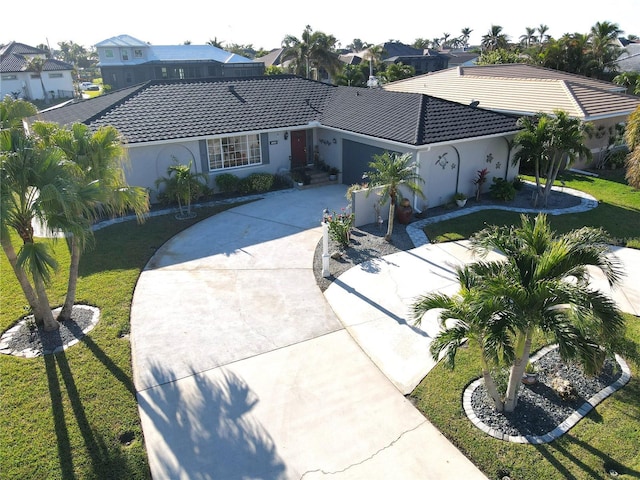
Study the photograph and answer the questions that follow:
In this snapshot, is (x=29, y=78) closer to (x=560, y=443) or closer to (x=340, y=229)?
(x=340, y=229)

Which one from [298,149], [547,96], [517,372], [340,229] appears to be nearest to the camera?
[517,372]

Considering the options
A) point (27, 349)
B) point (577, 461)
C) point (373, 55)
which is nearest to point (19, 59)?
point (373, 55)

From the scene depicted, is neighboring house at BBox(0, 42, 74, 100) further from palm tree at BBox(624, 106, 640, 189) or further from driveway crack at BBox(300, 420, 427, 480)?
driveway crack at BBox(300, 420, 427, 480)

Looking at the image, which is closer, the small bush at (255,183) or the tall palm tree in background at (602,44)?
the small bush at (255,183)

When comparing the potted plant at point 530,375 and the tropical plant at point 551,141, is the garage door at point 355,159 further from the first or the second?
the potted plant at point 530,375

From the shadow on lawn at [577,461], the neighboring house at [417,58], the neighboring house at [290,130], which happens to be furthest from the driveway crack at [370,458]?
the neighboring house at [417,58]

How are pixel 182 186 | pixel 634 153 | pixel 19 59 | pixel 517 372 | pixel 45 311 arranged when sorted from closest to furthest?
pixel 517 372 < pixel 45 311 < pixel 634 153 < pixel 182 186 < pixel 19 59
